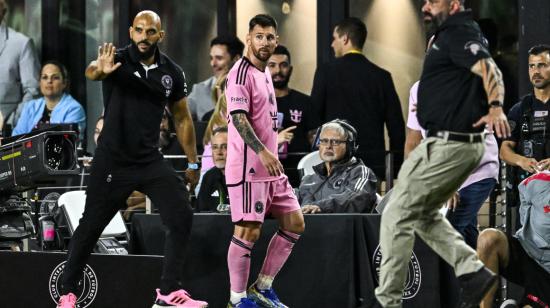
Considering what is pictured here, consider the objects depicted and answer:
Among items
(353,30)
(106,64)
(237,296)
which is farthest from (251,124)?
(353,30)

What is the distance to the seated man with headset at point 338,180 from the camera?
10.3 meters

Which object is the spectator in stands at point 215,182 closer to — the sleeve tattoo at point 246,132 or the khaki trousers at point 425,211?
the sleeve tattoo at point 246,132

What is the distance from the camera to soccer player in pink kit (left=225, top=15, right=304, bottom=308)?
925cm

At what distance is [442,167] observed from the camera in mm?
7641

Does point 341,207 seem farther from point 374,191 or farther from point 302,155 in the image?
point 302,155

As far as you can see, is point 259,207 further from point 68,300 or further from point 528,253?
point 528,253

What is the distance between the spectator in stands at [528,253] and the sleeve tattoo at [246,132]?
171cm

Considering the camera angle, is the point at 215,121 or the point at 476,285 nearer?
the point at 476,285

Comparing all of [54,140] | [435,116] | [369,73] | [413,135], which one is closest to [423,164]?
[435,116]

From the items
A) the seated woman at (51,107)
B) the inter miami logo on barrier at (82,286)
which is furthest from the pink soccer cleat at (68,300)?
the seated woman at (51,107)

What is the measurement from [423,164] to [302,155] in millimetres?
4694

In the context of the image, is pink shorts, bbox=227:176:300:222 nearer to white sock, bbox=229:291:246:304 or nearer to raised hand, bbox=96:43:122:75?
white sock, bbox=229:291:246:304

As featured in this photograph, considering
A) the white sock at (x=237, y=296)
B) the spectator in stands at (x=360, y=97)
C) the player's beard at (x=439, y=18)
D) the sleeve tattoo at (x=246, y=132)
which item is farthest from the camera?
the spectator in stands at (x=360, y=97)

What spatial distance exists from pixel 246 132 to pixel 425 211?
181cm
